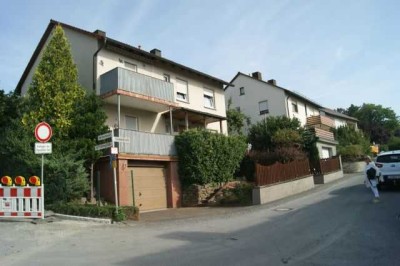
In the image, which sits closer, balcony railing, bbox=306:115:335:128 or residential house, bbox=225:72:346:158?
residential house, bbox=225:72:346:158

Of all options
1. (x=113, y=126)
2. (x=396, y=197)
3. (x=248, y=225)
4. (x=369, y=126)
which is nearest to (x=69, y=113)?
(x=113, y=126)

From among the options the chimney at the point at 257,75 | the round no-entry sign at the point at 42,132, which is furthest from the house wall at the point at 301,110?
the round no-entry sign at the point at 42,132

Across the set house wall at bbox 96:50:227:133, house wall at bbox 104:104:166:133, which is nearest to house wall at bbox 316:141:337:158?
house wall at bbox 96:50:227:133

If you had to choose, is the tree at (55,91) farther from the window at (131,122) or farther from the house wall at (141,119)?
the window at (131,122)

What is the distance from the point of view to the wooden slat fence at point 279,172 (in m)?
18.4

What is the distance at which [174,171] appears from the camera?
20.4 m

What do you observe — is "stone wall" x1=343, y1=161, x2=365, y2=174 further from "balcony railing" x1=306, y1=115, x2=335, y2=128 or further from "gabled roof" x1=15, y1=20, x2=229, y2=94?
"gabled roof" x1=15, y1=20, x2=229, y2=94

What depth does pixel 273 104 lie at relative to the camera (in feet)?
129

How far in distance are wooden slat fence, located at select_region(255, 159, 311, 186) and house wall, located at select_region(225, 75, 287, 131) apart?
51.0ft

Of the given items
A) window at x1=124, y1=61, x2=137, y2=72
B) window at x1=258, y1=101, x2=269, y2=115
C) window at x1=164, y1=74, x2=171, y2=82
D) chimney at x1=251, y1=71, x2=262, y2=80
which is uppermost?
chimney at x1=251, y1=71, x2=262, y2=80

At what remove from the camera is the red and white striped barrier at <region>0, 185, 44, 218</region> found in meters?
12.3

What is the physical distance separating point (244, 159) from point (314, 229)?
15282mm

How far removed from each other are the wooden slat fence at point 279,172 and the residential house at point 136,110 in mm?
4530

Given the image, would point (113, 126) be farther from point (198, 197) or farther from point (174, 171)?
point (198, 197)
